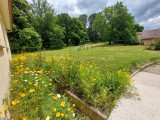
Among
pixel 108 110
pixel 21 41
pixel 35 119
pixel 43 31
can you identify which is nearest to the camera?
pixel 35 119

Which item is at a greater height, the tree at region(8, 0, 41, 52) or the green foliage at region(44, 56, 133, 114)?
the tree at region(8, 0, 41, 52)

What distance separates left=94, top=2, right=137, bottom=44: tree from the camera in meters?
18.1

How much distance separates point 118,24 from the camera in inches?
752

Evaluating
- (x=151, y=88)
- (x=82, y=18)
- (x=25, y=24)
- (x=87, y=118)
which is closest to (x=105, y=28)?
(x=25, y=24)

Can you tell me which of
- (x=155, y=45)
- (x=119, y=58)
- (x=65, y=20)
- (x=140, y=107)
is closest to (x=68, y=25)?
(x=65, y=20)

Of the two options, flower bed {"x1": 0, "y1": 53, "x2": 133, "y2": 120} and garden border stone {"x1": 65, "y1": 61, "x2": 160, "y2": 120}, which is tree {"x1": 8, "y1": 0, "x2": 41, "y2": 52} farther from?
garden border stone {"x1": 65, "y1": 61, "x2": 160, "y2": 120}

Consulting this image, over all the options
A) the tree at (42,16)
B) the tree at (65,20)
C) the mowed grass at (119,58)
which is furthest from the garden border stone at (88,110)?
the tree at (65,20)

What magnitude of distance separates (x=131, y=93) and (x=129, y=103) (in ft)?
1.19

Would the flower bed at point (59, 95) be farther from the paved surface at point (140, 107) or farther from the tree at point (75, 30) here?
the tree at point (75, 30)

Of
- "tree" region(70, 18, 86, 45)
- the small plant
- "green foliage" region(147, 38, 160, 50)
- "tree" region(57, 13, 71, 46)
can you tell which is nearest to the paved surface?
the small plant

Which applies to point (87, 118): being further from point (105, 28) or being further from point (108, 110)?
point (105, 28)

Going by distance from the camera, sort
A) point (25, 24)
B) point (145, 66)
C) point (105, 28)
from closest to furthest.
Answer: point (145, 66), point (25, 24), point (105, 28)

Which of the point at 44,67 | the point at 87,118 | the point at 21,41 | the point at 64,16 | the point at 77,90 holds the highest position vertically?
the point at 64,16

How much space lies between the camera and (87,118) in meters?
1.36
